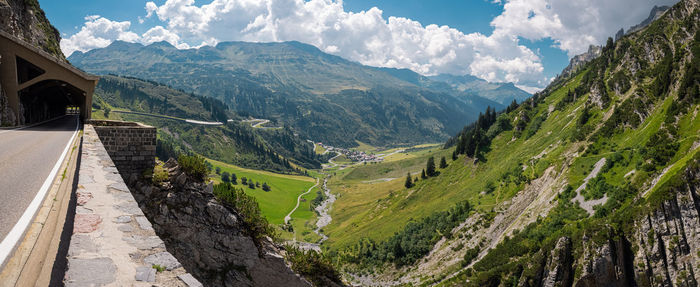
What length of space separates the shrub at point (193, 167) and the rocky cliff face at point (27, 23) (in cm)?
4364

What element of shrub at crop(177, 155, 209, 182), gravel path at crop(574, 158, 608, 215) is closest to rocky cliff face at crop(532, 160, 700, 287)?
gravel path at crop(574, 158, 608, 215)

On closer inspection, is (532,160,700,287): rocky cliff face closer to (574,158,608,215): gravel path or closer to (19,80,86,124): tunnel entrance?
(574,158,608,215): gravel path

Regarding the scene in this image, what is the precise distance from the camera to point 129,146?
18.8 metres

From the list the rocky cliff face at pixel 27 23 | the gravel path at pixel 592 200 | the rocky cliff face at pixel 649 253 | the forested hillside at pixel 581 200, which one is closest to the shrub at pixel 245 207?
the forested hillside at pixel 581 200

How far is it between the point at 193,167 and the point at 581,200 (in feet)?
186

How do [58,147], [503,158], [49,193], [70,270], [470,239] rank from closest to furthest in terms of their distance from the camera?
[70,270] → [49,193] → [58,147] → [470,239] → [503,158]

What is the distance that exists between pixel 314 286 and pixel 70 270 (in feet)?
76.8

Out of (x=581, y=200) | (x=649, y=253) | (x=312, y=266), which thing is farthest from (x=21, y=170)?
(x=581, y=200)

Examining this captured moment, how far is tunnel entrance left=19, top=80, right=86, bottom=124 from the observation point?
3784cm

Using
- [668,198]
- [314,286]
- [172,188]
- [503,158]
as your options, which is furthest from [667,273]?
[503,158]

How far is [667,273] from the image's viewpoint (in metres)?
36.0

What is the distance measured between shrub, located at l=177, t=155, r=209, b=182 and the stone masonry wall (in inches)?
80.8

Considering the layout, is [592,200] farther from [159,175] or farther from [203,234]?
[159,175]

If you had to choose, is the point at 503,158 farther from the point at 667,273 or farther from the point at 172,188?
the point at 172,188
